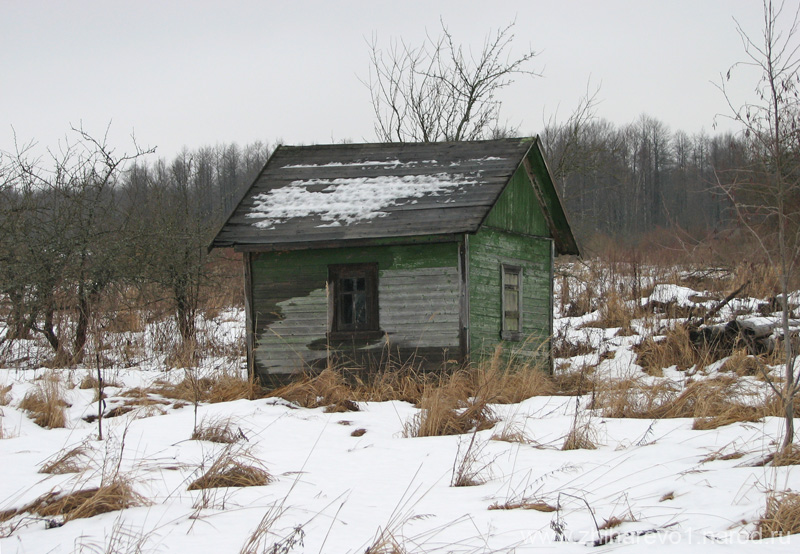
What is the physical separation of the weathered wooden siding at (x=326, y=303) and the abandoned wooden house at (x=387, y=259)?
0.02 m

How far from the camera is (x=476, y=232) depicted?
11250mm

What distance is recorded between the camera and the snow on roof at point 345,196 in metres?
12.0

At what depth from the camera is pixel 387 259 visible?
11.7 metres

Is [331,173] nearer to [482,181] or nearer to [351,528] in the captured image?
[482,181]

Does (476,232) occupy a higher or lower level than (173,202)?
lower

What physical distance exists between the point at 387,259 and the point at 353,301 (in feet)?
3.01

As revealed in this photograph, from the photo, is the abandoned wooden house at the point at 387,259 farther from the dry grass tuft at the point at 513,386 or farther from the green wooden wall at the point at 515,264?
the dry grass tuft at the point at 513,386

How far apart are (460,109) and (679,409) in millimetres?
15753

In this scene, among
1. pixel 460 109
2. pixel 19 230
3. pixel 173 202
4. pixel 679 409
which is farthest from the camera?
pixel 460 109

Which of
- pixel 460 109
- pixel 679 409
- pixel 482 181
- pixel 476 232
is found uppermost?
pixel 460 109

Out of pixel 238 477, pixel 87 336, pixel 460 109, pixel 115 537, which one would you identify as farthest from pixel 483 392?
pixel 460 109

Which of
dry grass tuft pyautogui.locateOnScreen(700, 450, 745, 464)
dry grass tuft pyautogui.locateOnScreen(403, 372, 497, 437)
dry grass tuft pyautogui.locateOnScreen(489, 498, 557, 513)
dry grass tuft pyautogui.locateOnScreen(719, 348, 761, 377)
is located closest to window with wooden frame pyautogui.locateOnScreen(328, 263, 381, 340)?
dry grass tuft pyautogui.locateOnScreen(403, 372, 497, 437)

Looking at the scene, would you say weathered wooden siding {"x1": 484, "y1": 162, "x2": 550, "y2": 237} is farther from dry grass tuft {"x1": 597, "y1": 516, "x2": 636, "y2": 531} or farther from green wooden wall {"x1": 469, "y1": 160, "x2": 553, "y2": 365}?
dry grass tuft {"x1": 597, "y1": 516, "x2": 636, "y2": 531}

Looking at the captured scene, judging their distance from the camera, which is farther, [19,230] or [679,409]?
[19,230]
